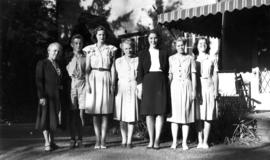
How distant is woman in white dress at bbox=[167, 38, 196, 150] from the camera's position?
24.7ft

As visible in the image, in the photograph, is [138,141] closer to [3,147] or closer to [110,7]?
[3,147]

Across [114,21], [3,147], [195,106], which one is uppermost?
[114,21]

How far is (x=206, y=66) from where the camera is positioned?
25.2 feet

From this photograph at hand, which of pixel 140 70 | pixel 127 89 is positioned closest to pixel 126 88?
pixel 127 89

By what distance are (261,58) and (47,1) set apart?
1012 centimetres

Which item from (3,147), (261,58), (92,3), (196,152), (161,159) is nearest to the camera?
(161,159)

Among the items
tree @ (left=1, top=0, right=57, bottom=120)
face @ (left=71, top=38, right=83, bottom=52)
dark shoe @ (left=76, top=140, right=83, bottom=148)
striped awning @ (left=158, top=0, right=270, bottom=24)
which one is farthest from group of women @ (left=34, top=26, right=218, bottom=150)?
tree @ (left=1, top=0, right=57, bottom=120)

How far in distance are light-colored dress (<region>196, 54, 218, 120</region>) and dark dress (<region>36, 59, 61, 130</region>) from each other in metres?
2.46

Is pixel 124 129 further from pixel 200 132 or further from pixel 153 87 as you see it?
pixel 200 132

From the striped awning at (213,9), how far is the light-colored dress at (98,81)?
244 cm

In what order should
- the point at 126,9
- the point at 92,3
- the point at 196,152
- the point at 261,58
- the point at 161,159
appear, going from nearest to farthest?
the point at 161,159 < the point at 196,152 < the point at 261,58 < the point at 92,3 < the point at 126,9

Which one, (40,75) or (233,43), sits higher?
(233,43)

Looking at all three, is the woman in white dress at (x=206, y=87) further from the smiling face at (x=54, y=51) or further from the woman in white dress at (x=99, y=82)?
the smiling face at (x=54, y=51)

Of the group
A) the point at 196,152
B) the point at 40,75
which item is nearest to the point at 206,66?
the point at 196,152
